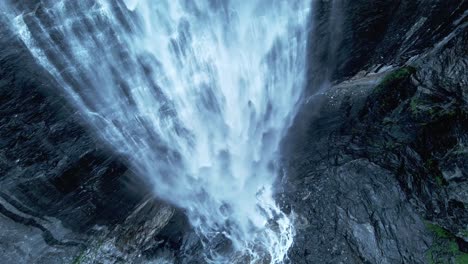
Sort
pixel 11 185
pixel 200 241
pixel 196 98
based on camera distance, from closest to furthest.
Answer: pixel 11 185
pixel 196 98
pixel 200 241

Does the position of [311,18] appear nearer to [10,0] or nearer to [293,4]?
[293,4]

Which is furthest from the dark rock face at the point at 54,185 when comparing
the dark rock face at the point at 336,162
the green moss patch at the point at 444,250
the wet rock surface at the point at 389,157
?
the green moss patch at the point at 444,250

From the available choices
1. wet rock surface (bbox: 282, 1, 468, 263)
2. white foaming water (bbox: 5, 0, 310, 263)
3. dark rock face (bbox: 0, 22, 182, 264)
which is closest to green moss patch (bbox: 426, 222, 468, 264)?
wet rock surface (bbox: 282, 1, 468, 263)

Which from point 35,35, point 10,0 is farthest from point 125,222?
point 10,0

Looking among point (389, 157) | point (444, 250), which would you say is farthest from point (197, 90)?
point (444, 250)

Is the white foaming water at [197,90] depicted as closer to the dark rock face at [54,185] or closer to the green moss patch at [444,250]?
the dark rock face at [54,185]

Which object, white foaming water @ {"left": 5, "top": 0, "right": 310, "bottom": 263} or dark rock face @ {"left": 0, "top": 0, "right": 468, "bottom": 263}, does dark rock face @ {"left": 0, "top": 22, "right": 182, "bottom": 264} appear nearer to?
dark rock face @ {"left": 0, "top": 0, "right": 468, "bottom": 263}
